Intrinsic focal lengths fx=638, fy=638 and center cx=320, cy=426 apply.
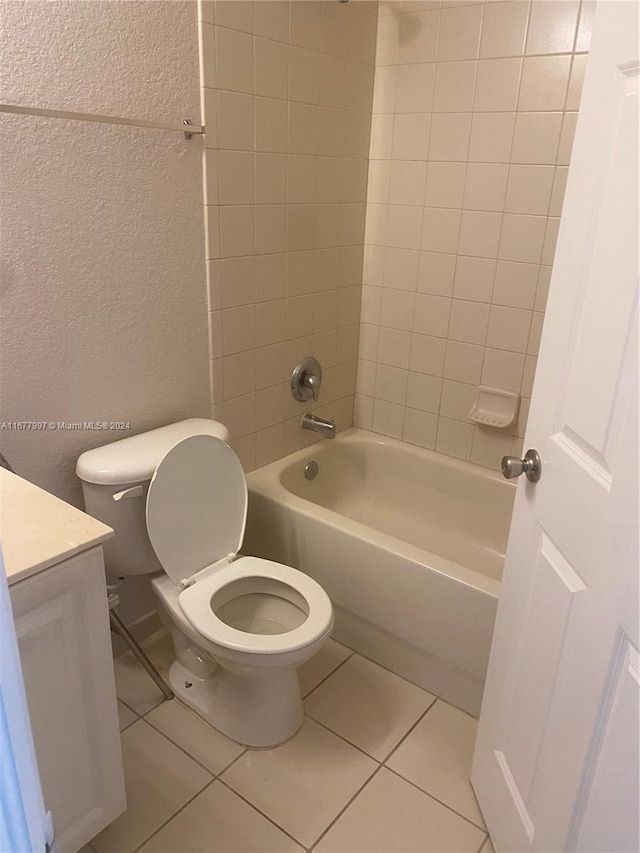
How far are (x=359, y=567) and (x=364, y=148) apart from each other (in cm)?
150

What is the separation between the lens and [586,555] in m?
1.04

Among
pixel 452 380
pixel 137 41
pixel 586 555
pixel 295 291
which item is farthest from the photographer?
pixel 452 380

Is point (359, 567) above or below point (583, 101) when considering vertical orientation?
below

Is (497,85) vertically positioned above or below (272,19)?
below

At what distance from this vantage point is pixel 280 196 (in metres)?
2.05

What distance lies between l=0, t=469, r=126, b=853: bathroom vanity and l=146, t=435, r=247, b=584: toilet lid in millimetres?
403

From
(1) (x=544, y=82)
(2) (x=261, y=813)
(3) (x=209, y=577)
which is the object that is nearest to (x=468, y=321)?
(1) (x=544, y=82)

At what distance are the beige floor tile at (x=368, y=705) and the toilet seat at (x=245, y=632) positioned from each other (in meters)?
0.35

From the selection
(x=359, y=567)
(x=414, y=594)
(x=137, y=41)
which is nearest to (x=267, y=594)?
(x=359, y=567)

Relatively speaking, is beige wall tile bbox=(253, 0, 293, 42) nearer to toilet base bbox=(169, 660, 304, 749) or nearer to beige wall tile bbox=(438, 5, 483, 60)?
beige wall tile bbox=(438, 5, 483, 60)

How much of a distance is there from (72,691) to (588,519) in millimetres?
987

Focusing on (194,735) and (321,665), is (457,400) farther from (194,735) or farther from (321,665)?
(194,735)

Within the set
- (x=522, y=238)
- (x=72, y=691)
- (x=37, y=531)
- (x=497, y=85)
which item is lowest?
(x=72, y=691)

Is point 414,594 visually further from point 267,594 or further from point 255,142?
point 255,142
